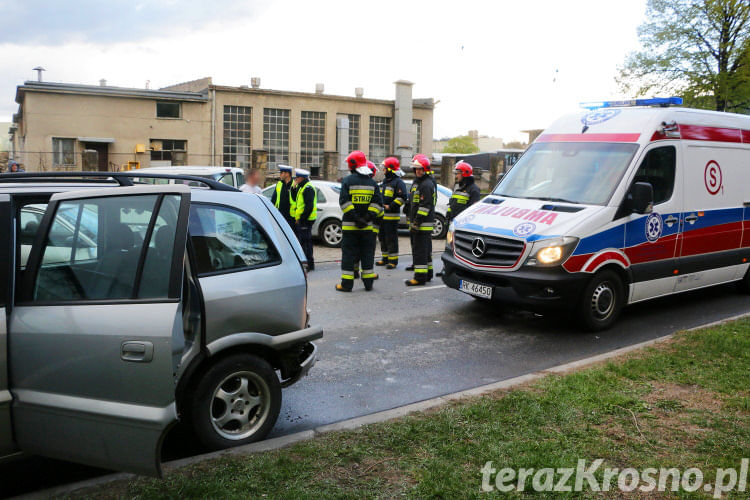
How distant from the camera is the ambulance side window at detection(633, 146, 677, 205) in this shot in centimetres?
769

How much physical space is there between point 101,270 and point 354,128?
41779 mm

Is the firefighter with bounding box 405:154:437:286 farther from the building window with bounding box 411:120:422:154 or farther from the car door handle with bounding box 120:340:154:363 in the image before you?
the building window with bounding box 411:120:422:154

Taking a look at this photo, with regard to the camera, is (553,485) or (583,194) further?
(583,194)

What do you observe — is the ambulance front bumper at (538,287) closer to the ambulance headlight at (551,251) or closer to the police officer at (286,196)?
the ambulance headlight at (551,251)

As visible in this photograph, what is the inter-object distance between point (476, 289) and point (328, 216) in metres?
7.80

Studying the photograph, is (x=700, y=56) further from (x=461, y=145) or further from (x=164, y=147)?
(x=461, y=145)

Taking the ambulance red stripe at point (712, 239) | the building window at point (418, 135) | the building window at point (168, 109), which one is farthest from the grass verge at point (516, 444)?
the building window at point (418, 135)

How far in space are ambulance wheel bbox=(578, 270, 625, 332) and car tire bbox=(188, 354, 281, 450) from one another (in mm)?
4261

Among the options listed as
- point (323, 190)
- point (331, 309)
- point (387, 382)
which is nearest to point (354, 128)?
point (323, 190)

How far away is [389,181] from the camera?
1202 centimetres

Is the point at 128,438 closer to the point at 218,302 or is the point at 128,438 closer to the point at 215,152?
the point at 218,302

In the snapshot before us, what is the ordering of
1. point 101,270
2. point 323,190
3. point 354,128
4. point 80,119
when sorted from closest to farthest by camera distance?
point 101,270
point 323,190
point 80,119
point 354,128

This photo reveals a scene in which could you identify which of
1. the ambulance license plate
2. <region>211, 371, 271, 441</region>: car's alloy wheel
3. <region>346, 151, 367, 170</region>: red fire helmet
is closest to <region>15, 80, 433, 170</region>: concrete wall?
<region>346, 151, 367, 170</region>: red fire helmet

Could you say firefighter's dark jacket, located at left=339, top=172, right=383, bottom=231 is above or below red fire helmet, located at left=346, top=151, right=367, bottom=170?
below
